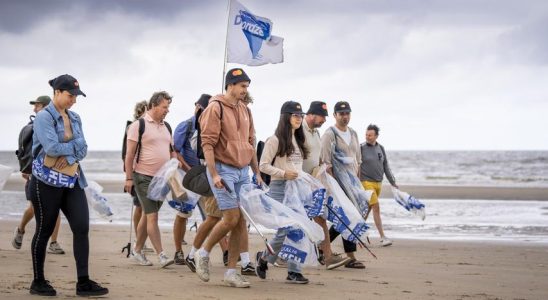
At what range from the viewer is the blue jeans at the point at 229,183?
669 centimetres

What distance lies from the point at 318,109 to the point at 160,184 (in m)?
1.77

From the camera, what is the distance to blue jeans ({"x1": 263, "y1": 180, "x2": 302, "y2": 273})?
7.27 metres

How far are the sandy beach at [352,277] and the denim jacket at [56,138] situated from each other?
1083 millimetres

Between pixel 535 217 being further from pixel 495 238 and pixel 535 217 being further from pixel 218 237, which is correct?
pixel 218 237

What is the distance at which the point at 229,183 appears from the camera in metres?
6.73

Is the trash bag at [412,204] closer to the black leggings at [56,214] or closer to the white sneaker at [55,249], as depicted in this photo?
the white sneaker at [55,249]

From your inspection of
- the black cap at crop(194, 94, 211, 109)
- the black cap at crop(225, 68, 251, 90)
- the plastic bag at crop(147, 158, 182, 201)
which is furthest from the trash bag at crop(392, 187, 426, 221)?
the black cap at crop(225, 68, 251, 90)

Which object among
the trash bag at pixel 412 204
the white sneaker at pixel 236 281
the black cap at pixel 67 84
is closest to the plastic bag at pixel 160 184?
the white sneaker at pixel 236 281

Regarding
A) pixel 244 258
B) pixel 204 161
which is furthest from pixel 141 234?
pixel 244 258

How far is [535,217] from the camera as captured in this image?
16.8 metres

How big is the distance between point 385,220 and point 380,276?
25.9 ft

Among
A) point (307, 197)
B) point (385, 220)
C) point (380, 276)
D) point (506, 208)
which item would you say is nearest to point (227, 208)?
point (307, 197)

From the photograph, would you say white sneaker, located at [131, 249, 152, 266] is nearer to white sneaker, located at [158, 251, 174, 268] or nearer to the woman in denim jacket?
white sneaker, located at [158, 251, 174, 268]

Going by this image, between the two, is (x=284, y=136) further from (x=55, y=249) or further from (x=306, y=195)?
(x=55, y=249)
